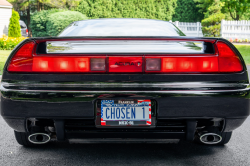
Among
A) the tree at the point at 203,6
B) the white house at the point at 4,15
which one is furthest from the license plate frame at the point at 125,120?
the tree at the point at 203,6

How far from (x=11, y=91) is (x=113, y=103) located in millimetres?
778

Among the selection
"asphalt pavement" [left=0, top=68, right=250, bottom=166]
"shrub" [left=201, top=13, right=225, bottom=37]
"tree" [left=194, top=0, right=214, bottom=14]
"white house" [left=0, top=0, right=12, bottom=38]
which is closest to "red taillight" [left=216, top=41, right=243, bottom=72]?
"asphalt pavement" [left=0, top=68, right=250, bottom=166]

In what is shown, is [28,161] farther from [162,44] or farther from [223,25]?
[223,25]

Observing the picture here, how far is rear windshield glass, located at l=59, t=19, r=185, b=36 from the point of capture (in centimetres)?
362

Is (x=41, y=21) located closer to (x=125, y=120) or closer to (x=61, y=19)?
(x=61, y=19)

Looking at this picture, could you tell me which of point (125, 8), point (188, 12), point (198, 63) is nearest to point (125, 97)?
point (198, 63)

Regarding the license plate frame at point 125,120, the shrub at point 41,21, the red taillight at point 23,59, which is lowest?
the shrub at point 41,21

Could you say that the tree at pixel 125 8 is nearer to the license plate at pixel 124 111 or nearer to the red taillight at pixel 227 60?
the red taillight at pixel 227 60

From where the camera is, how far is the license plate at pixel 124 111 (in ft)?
8.05

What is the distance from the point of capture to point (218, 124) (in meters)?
2.62

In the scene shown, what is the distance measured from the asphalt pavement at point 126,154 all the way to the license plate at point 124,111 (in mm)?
498

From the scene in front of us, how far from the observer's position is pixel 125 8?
1208 inches

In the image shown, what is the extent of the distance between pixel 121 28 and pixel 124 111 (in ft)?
4.96

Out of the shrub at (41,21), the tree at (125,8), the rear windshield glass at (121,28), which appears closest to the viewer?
the rear windshield glass at (121,28)
